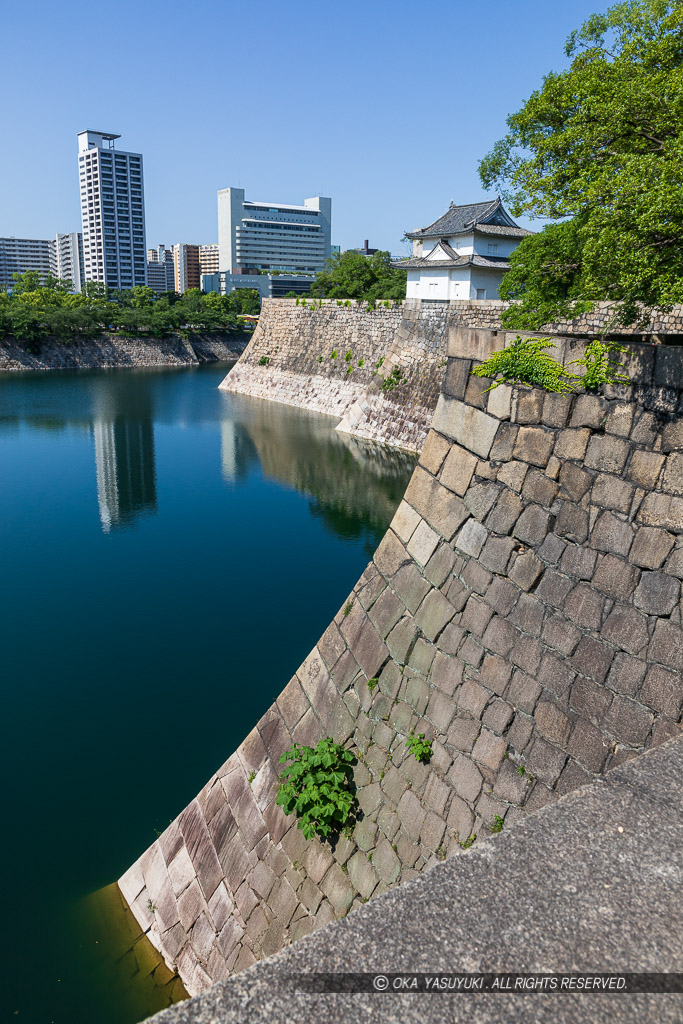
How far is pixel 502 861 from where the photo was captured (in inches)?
91.7

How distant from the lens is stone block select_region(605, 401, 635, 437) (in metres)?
3.76

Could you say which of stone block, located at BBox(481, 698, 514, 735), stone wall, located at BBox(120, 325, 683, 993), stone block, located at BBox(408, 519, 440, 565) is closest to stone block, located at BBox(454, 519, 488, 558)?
stone wall, located at BBox(120, 325, 683, 993)

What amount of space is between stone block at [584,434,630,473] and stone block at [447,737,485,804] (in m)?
1.95

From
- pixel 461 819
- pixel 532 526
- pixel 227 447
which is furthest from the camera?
pixel 227 447

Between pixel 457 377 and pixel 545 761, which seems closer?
pixel 545 761

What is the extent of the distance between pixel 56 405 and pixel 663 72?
32049 mm

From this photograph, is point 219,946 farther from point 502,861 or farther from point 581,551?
point 581,551

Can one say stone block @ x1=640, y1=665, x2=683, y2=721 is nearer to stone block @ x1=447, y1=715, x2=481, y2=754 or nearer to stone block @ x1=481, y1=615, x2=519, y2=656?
stone block @ x1=481, y1=615, x2=519, y2=656

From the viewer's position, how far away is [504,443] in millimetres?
4477

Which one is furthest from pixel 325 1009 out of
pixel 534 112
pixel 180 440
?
pixel 180 440

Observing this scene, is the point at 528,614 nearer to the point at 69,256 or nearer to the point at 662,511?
the point at 662,511

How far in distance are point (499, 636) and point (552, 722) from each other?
63 centimetres

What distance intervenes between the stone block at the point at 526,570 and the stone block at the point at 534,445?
601mm

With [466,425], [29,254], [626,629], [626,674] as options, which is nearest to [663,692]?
[626,674]
